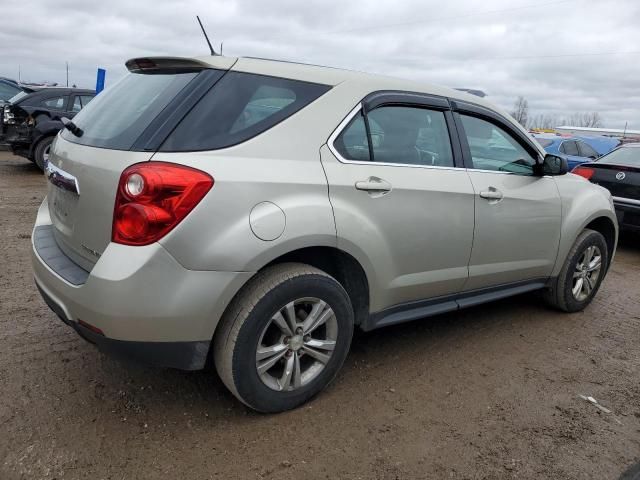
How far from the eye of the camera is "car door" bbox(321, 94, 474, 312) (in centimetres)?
275

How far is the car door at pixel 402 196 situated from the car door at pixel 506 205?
136 millimetres

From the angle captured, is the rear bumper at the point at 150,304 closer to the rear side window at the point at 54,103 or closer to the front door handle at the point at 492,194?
the front door handle at the point at 492,194

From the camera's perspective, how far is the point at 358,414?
110 inches

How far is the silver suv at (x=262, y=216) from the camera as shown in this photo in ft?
7.43

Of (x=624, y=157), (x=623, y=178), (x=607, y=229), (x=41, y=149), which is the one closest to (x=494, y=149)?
(x=607, y=229)

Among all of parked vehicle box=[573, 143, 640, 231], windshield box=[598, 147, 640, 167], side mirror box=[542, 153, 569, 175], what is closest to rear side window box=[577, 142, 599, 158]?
windshield box=[598, 147, 640, 167]

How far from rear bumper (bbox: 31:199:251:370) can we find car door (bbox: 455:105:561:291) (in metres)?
1.76

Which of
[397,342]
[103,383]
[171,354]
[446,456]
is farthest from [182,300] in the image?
[397,342]

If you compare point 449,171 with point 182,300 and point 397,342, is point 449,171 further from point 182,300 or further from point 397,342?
point 182,300

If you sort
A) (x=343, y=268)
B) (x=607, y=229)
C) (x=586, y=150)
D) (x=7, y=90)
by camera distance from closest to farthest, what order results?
(x=343, y=268) → (x=607, y=229) → (x=586, y=150) → (x=7, y=90)

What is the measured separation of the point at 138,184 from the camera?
2.25 meters

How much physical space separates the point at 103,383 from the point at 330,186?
5.32ft

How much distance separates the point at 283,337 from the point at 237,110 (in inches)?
43.3

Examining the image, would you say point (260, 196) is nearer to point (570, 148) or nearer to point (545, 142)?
point (545, 142)
